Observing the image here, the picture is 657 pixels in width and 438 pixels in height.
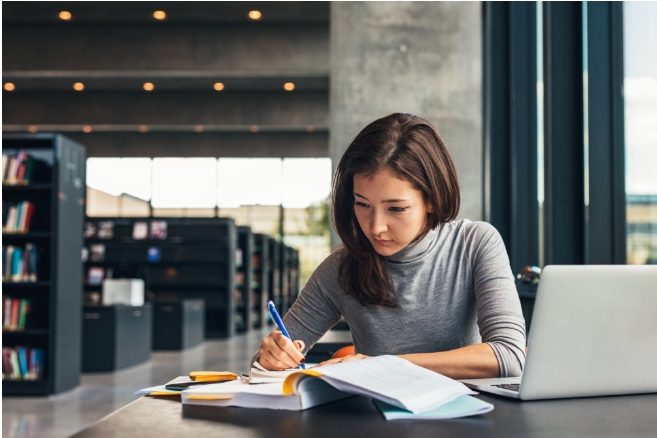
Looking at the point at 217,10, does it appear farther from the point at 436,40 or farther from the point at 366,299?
the point at 366,299

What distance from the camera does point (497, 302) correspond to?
1503 mm

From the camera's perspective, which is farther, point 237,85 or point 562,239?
point 237,85

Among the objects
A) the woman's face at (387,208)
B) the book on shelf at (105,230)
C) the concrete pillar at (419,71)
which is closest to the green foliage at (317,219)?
the book on shelf at (105,230)

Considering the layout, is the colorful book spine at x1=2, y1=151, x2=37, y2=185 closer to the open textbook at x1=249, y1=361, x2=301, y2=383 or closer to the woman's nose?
the woman's nose

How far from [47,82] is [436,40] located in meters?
8.74

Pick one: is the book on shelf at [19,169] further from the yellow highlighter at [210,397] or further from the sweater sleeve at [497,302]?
the yellow highlighter at [210,397]

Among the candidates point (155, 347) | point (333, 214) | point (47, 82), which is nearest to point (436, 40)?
point (333, 214)

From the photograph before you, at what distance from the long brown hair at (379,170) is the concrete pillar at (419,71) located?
3298mm

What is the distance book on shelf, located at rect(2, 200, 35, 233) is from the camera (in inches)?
215

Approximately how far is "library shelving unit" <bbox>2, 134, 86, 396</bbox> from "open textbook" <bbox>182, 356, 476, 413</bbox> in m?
4.76

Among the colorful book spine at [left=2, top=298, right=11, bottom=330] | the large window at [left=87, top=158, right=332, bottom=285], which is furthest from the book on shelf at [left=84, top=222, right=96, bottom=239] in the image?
the large window at [left=87, top=158, right=332, bottom=285]

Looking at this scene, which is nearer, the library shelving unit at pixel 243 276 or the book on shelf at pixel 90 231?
the book on shelf at pixel 90 231

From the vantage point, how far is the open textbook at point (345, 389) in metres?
0.92

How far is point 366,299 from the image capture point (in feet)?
5.33
